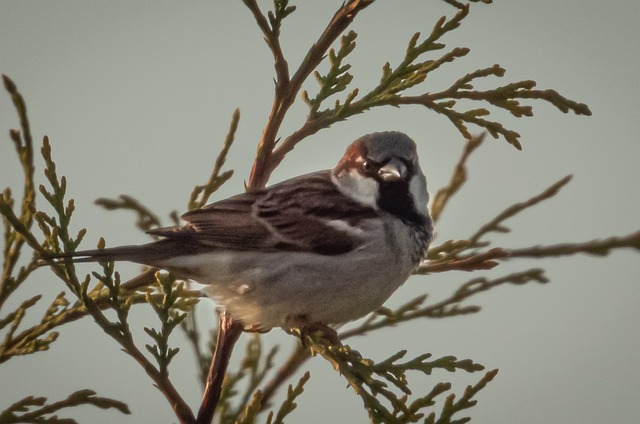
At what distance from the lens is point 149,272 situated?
3072mm

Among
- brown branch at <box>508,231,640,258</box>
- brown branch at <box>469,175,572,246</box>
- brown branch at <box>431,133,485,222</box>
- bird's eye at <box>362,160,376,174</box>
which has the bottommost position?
brown branch at <box>508,231,640,258</box>

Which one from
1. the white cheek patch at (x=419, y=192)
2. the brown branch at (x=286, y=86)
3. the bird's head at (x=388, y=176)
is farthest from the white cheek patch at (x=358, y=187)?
the brown branch at (x=286, y=86)

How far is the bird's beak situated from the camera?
326 cm

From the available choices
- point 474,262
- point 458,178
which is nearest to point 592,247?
point 474,262

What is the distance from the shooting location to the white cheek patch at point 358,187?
3.36 metres

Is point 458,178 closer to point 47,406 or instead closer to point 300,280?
point 300,280

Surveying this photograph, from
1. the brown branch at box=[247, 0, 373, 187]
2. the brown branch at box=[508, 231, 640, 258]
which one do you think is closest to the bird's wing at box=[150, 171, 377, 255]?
the brown branch at box=[247, 0, 373, 187]

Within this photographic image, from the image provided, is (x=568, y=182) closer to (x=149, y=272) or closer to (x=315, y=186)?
(x=315, y=186)

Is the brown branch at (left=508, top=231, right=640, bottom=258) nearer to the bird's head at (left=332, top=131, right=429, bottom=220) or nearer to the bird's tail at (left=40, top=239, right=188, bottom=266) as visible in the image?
the bird's head at (left=332, top=131, right=429, bottom=220)

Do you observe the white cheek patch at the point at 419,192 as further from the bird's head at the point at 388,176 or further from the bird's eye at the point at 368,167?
the bird's eye at the point at 368,167

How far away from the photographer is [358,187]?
11.2ft

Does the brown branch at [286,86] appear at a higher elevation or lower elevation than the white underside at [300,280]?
higher

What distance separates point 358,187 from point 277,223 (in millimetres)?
423

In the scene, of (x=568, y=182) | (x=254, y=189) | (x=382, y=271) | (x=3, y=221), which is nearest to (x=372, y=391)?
(x=382, y=271)
